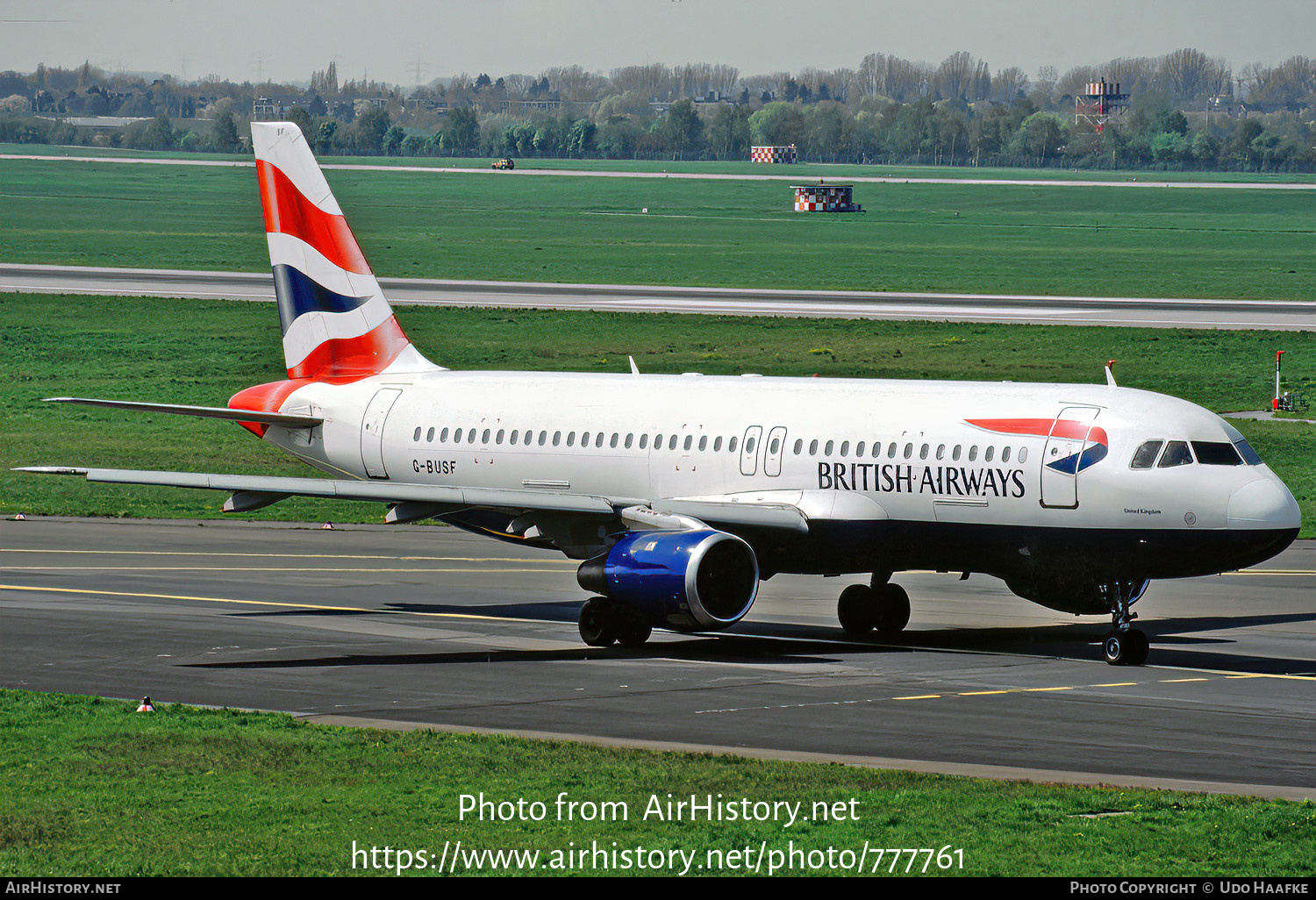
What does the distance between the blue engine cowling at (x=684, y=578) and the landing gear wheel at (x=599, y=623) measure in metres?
1.14

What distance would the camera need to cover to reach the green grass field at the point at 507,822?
18.4 metres

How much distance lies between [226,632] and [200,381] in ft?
159

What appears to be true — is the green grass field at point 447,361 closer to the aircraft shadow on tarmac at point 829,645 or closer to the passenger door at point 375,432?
the passenger door at point 375,432

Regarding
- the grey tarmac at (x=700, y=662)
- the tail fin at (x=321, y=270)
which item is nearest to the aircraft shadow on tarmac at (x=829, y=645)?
the grey tarmac at (x=700, y=662)

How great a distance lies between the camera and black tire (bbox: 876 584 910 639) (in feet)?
119

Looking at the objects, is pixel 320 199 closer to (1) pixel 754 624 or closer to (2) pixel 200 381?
(1) pixel 754 624

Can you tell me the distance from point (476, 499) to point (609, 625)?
11.3 feet

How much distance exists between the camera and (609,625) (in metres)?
34.3

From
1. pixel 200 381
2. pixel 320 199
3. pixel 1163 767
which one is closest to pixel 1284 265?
pixel 200 381

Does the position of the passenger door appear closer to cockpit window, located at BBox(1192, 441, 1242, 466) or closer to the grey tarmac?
the grey tarmac

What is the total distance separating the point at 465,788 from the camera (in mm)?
21781

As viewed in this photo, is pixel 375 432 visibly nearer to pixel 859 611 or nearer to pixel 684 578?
pixel 684 578

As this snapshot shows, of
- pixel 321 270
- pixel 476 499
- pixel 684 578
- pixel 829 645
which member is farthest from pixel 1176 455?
pixel 321 270

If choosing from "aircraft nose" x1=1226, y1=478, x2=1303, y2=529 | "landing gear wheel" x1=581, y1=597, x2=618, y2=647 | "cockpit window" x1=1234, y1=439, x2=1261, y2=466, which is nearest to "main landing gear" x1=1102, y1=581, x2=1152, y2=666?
"aircraft nose" x1=1226, y1=478, x2=1303, y2=529
